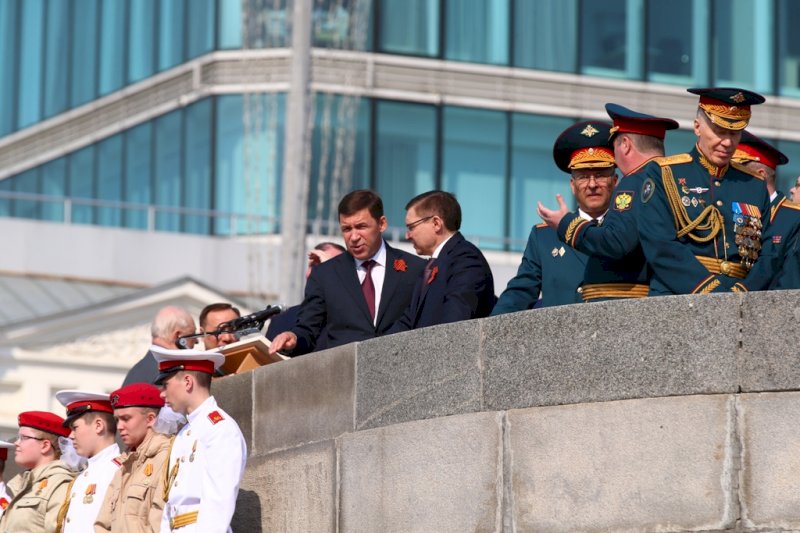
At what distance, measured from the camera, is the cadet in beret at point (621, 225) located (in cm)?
898

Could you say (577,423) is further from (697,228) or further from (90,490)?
(90,490)

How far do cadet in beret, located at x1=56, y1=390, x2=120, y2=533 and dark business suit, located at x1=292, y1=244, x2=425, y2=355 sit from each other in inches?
43.0

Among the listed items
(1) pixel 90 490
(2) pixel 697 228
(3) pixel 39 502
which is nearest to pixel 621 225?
(2) pixel 697 228

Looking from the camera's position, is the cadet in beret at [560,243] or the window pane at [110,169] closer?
the cadet in beret at [560,243]

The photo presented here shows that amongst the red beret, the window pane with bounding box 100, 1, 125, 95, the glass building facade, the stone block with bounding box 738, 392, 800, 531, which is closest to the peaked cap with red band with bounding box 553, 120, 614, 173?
the stone block with bounding box 738, 392, 800, 531

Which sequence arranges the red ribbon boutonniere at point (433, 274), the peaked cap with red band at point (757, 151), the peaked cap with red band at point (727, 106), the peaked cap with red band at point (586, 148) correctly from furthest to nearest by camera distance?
the peaked cap with red band at point (757, 151) < the red ribbon boutonniere at point (433, 274) < the peaked cap with red band at point (586, 148) < the peaked cap with red band at point (727, 106)

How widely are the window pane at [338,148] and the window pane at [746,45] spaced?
6899 mm

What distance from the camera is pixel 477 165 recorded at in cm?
3656

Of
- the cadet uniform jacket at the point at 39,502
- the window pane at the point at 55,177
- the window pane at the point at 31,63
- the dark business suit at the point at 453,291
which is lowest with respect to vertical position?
the cadet uniform jacket at the point at 39,502

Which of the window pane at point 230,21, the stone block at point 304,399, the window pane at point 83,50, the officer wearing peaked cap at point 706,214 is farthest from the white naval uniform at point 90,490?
the window pane at point 83,50

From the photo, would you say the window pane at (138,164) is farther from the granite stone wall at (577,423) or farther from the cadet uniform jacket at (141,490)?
the granite stone wall at (577,423)

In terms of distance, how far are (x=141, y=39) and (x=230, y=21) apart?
2.51 meters

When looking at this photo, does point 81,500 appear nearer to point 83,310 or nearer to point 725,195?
point 725,195

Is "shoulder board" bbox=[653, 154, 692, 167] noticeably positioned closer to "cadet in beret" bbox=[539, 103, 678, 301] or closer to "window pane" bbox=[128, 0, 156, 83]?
"cadet in beret" bbox=[539, 103, 678, 301]
